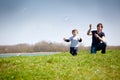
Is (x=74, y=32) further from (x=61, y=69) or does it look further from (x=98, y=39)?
(x=61, y=69)

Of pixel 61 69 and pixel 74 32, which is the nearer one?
pixel 61 69

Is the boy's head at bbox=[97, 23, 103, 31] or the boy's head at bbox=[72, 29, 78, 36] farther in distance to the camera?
the boy's head at bbox=[72, 29, 78, 36]

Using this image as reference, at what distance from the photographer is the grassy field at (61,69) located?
47.0 feet

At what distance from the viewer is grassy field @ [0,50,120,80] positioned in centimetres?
1433

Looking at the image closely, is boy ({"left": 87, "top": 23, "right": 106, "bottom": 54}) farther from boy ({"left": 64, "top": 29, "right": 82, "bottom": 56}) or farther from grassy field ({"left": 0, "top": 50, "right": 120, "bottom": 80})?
grassy field ({"left": 0, "top": 50, "right": 120, "bottom": 80})

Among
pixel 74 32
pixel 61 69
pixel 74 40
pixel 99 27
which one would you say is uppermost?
pixel 99 27


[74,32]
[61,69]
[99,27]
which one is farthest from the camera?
[74,32]

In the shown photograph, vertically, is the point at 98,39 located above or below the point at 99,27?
below

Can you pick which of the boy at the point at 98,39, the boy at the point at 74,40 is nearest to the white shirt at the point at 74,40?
the boy at the point at 74,40

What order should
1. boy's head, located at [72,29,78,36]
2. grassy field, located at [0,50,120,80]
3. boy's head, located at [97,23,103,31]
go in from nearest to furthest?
grassy field, located at [0,50,120,80]
boy's head, located at [97,23,103,31]
boy's head, located at [72,29,78,36]

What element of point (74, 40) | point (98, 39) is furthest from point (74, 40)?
point (98, 39)

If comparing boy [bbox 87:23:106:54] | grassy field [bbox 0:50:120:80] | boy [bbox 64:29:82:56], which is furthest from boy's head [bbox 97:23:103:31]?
grassy field [bbox 0:50:120:80]

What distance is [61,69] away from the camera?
1558 cm

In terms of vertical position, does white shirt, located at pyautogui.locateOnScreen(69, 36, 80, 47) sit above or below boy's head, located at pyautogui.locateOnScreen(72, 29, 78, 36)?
below
